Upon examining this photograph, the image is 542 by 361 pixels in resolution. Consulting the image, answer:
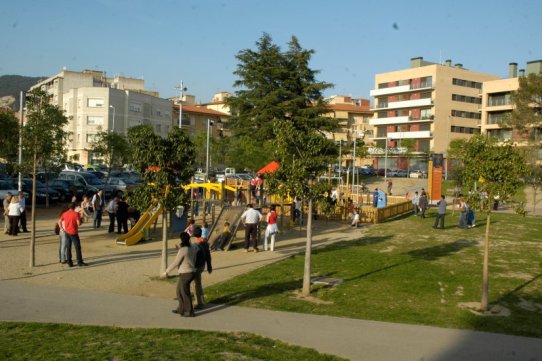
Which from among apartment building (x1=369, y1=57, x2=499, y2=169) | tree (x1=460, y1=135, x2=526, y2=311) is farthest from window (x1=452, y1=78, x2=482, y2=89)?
tree (x1=460, y1=135, x2=526, y2=311)

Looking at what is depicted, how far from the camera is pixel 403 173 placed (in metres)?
74.1

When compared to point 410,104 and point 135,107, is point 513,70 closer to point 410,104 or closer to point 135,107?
point 410,104

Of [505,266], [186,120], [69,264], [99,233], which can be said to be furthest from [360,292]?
[186,120]

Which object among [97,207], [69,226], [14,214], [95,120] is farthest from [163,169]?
[95,120]

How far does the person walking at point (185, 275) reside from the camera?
9531mm

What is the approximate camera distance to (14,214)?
18.8 meters

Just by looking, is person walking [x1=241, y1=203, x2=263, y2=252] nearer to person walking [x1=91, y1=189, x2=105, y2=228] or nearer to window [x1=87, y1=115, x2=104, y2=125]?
Answer: person walking [x1=91, y1=189, x2=105, y2=228]

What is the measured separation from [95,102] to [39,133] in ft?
192

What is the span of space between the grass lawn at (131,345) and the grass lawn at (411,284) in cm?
261

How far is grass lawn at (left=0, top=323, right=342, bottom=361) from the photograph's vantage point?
7.02 m

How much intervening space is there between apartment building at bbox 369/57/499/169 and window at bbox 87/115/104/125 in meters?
39.1

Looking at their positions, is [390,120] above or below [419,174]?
above

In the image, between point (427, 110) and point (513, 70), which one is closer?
point (513, 70)

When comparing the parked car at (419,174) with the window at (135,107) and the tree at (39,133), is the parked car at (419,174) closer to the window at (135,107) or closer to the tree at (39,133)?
the window at (135,107)
